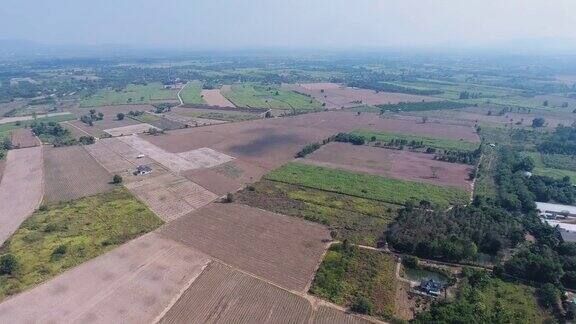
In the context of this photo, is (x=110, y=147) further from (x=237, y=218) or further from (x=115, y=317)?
(x=115, y=317)

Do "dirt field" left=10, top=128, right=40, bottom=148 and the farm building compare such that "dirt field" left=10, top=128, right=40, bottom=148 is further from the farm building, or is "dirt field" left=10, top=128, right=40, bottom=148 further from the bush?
the farm building

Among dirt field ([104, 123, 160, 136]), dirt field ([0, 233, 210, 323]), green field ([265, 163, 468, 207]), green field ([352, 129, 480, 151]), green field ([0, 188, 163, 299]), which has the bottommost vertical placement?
dirt field ([0, 233, 210, 323])

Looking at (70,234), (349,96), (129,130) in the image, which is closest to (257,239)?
(70,234)

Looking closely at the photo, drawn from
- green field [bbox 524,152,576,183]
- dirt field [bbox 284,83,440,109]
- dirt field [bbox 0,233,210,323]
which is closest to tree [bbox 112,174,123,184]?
dirt field [bbox 0,233,210,323]

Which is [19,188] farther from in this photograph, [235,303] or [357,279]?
[357,279]

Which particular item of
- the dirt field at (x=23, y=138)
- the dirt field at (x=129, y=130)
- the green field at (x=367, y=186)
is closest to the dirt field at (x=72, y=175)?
the dirt field at (x=23, y=138)

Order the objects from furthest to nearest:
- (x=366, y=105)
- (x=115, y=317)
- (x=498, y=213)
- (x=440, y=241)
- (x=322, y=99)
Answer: (x=322, y=99)
(x=366, y=105)
(x=498, y=213)
(x=440, y=241)
(x=115, y=317)

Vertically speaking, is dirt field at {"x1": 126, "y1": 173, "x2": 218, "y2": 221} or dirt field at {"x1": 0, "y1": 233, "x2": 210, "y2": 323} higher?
dirt field at {"x1": 126, "y1": 173, "x2": 218, "y2": 221}

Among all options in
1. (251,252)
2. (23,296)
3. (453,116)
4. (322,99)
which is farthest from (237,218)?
(322,99)
